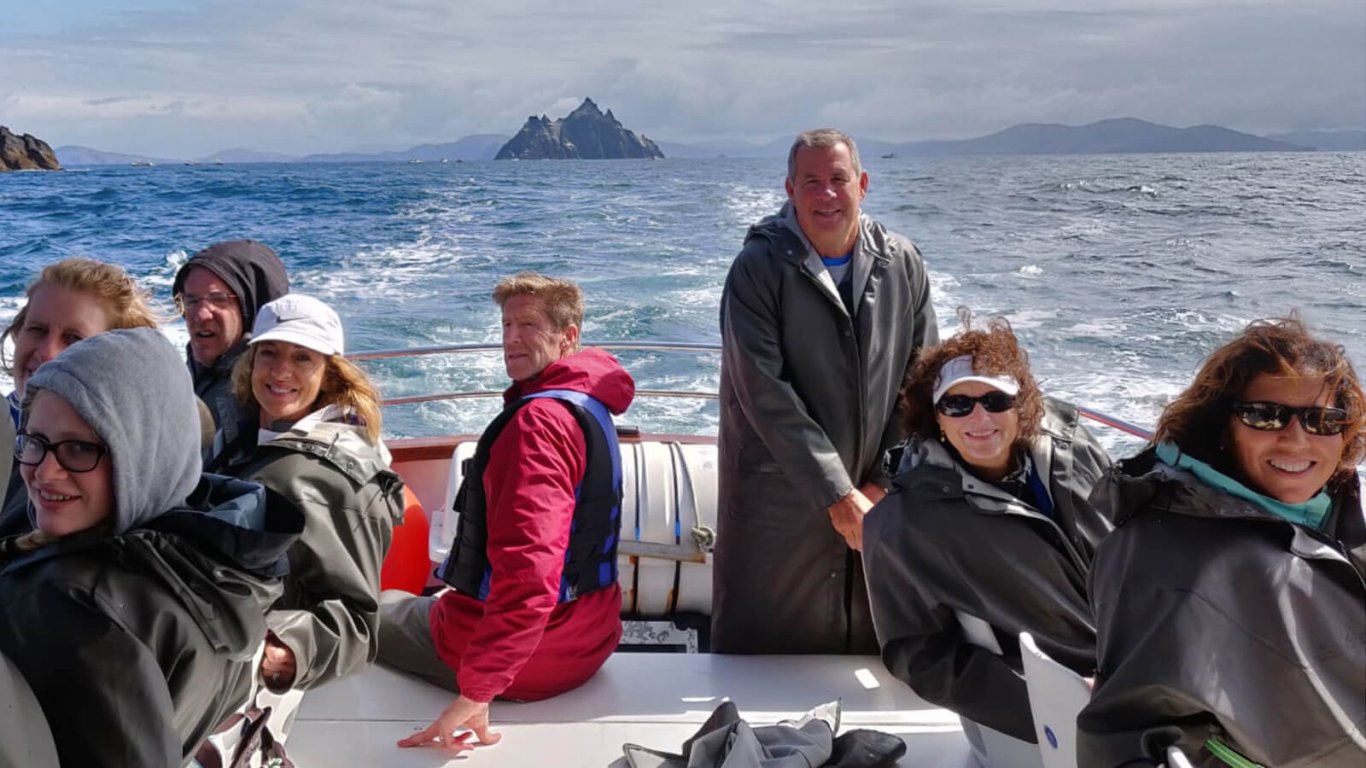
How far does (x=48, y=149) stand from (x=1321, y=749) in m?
54.7

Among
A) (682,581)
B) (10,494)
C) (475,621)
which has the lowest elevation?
(682,581)

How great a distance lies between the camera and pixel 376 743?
2.11 meters

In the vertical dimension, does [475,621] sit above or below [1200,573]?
below

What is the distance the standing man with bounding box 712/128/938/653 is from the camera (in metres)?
2.38

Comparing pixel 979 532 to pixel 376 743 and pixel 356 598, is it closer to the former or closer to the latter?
pixel 356 598

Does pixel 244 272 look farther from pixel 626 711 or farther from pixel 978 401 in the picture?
pixel 978 401

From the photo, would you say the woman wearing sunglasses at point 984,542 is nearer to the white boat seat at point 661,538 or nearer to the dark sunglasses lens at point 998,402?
the dark sunglasses lens at point 998,402

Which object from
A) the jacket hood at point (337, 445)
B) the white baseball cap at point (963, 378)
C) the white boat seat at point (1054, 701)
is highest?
the white baseball cap at point (963, 378)

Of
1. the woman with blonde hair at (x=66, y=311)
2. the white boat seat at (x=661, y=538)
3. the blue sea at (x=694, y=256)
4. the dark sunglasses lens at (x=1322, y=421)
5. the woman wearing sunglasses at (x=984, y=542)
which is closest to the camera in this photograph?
the dark sunglasses lens at (x=1322, y=421)

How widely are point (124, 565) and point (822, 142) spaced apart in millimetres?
1664

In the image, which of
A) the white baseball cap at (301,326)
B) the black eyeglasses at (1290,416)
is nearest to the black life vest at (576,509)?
the white baseball cap at (301,326)

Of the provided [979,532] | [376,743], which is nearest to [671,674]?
[376,743]

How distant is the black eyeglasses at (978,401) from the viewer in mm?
1936

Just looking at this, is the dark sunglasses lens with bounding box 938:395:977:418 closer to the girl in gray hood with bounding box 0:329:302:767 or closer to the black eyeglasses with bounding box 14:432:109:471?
the girl in gray hood with bounding box 0:329:302:767
